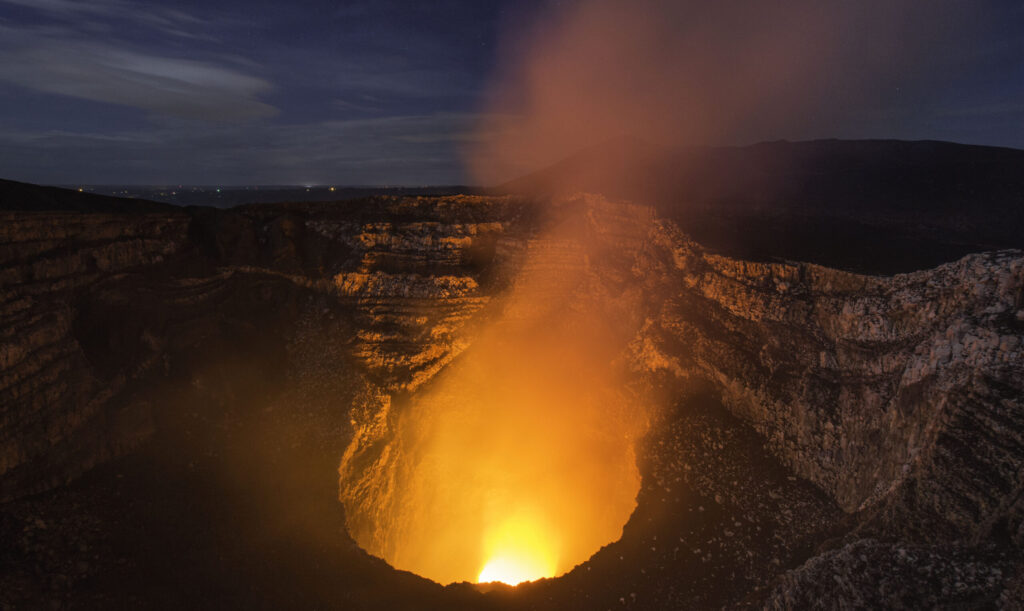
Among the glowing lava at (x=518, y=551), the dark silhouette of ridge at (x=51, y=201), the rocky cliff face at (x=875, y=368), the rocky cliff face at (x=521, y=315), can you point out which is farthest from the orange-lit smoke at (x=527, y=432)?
the dark silhouette of ridge at (x=51, y=201)

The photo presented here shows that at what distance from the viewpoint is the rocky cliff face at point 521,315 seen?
8.17 meters

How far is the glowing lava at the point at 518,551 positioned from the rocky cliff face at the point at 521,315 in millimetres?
8378

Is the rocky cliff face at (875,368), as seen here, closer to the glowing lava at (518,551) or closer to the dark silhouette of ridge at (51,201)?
the glowing lava at (518,551)

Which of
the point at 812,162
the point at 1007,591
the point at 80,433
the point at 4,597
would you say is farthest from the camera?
the point at 812,162

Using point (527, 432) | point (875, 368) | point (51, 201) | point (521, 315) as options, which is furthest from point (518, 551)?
point (51, 201)

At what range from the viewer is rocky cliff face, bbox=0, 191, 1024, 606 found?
8172 millimetres

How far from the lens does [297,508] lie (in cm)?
1334

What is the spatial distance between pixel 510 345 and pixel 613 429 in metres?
6.00

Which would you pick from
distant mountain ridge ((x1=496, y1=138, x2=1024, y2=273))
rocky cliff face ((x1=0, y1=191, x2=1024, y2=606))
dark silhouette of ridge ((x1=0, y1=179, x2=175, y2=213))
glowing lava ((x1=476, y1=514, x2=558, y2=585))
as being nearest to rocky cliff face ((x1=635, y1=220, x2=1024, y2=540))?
rocky cliff face ((x1=0, y1=191, x2=1024, y2=606))

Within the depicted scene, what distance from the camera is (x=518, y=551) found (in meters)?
22.9

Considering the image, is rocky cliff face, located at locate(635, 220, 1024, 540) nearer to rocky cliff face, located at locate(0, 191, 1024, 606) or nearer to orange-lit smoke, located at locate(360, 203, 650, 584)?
rocky cliff face, located at locate(0, 191, 1024, 606)

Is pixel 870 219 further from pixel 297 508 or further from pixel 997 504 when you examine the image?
pixel 297 508

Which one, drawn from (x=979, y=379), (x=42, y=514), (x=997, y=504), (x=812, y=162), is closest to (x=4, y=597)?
(x=42, y=514)

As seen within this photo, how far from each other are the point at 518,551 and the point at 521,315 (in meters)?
12.6
